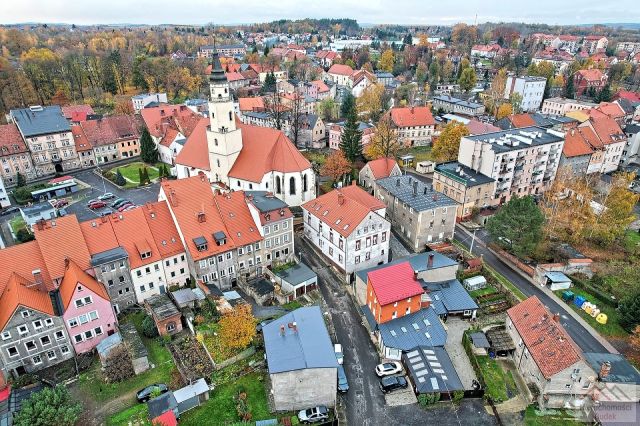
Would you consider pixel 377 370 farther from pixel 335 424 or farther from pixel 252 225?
pixel 252 225

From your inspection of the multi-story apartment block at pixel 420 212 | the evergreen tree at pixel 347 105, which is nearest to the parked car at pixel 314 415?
the multi-story apartment block at pixel 420 212

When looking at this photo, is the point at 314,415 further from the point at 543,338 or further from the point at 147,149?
the point at 147,149

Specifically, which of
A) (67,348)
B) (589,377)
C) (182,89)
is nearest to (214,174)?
(67,348)

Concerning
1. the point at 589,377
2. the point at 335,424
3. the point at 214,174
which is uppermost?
the point at 214,174

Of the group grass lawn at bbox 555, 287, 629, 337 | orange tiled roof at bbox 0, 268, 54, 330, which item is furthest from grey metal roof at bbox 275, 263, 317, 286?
grass lawn at bbox 555, 287, 629, 337

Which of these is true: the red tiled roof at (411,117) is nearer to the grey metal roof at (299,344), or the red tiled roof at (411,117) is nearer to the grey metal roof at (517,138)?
the grey metal roof at (517,138)

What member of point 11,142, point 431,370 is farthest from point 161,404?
point 11,142

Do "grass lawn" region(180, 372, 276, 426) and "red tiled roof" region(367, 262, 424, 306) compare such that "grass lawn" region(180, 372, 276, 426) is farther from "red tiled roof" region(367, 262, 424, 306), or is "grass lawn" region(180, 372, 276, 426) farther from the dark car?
"red tiled roof" region(367, 262, 424, 306)
